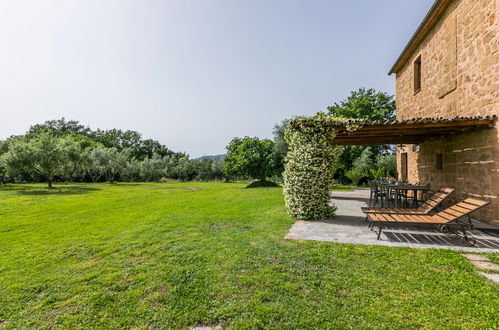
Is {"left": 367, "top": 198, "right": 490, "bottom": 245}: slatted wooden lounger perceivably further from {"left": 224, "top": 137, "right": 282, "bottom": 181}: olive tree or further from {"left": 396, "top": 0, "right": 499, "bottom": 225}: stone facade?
{"left": 224, "top": 137, "right": 282, "bottom": 181}: olive tree

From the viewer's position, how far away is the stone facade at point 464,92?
19.4 ft

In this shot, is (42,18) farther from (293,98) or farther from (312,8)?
(293,98)

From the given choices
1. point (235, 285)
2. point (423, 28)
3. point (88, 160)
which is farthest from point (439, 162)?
point (88, 160)

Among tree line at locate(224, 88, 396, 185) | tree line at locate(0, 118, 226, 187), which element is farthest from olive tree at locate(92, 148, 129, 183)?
tree line at locate(224, 88, 396, 185)

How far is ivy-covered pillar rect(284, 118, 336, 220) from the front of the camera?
260 inches

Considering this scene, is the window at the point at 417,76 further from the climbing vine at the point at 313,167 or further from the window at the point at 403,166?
the climbing vine at the point at 313,167

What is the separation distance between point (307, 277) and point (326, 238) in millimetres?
1913

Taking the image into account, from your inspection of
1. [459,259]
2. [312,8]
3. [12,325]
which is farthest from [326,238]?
[312,8]

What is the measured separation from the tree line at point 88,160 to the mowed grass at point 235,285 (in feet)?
69.8

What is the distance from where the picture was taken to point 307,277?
3184 millimetres

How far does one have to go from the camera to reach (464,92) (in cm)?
704

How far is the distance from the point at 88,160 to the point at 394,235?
30.2m

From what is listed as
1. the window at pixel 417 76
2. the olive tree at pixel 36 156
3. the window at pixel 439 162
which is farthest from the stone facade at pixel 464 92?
the olive tree at pixel 36 156

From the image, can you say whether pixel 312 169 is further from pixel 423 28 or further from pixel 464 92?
pixel 423 28
